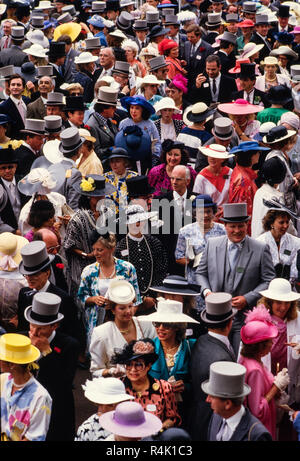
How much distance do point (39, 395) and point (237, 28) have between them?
11.9 metres

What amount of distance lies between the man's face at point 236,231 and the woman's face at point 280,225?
414mm

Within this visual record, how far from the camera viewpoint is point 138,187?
28.2 feet

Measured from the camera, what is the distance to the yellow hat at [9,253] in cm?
717

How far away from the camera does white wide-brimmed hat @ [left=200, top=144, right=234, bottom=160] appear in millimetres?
8797

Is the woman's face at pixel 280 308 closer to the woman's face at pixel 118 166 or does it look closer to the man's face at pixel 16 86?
the woman's face at pixel 118 166

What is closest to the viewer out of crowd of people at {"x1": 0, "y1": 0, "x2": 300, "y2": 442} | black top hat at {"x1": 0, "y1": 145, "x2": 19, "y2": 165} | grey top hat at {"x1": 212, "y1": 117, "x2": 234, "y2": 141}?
crowd of people at {"x1": 0, "y1": 0, "x2": 300, "y2": 442}

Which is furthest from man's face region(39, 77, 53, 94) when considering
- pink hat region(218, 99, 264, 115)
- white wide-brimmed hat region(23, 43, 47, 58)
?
pink hat region(218, 99, 264, 115)

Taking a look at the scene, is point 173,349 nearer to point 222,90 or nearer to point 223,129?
point 223,129

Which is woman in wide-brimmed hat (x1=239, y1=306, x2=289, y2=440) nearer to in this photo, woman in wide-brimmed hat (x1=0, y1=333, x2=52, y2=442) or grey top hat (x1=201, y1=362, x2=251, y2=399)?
grey top hat (x1=201, y1=362, x2=251, y2=399)

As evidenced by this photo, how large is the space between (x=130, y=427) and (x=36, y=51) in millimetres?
8864

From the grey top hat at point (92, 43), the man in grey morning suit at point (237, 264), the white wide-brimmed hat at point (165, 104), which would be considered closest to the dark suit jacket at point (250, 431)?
the man in grey morning suit at point (237, 264)

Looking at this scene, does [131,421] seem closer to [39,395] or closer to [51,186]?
[39,395]

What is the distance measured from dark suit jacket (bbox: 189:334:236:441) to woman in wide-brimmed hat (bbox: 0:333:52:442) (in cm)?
94

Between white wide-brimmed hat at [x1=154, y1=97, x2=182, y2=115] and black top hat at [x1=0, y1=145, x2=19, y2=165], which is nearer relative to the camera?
black top hat at [x1=0, y1=145, x2=19, y2=165]
